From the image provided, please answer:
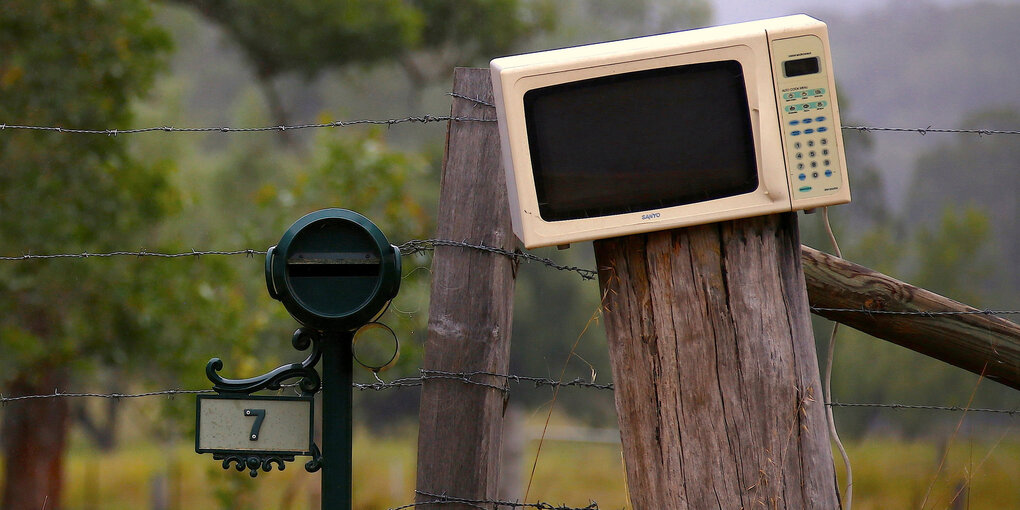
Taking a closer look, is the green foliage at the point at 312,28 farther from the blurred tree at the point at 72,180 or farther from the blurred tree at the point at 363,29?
the blurred tree at the point at 72,180

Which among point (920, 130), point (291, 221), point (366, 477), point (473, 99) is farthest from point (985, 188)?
point (473, 99)

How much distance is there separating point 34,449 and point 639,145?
7.27 m

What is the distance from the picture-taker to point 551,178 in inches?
56.1

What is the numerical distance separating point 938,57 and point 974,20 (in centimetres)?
141

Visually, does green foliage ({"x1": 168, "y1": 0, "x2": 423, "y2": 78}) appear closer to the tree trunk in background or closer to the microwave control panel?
the tree trunk in background

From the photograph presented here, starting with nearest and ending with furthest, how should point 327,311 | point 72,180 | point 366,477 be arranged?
point 327,311 → point 72,180 → point 366,477

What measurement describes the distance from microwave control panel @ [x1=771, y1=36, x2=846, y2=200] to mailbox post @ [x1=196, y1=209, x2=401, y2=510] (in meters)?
0.72

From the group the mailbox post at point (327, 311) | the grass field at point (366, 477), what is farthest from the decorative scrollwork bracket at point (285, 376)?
the grass field at point (366, 477)

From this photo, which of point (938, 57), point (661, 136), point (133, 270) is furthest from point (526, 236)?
point (938, 57)

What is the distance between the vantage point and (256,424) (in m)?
1.64

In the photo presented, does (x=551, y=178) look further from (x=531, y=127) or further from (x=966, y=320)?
(x=966, y=320)

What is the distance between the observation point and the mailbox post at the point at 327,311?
1.61 meters

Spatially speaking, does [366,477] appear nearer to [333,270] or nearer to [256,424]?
[256,424]

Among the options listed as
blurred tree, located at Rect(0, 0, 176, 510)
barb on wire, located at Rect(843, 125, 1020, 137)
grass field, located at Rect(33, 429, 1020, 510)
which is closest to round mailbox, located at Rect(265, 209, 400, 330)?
barb on wire, located at Rect(843, 125, 1020, 137)
